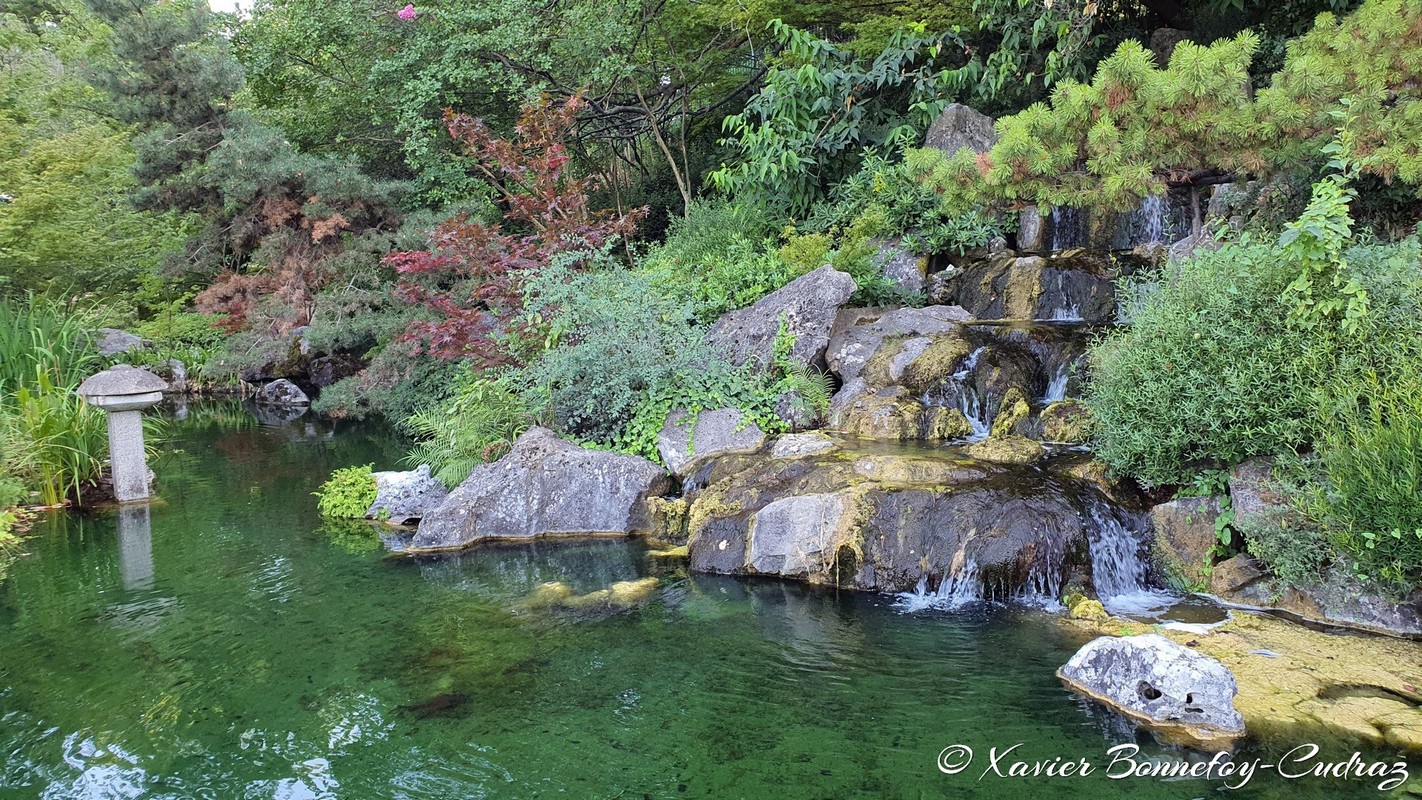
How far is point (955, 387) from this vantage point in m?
8.76

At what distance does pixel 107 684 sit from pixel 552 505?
363 centimetres

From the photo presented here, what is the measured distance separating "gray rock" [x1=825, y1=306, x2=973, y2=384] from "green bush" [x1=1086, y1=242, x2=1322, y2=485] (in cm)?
299

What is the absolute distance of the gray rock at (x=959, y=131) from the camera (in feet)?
41.7

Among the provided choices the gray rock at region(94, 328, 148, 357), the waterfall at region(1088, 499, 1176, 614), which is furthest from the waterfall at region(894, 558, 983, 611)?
the gray rock at region(94, 328, 148, 357)

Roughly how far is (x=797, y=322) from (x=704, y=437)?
1.80 meters

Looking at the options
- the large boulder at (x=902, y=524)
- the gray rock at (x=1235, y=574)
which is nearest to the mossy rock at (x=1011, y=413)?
the large boulder at (x=902, y=524)

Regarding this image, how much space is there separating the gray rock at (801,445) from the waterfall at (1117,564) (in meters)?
2.30

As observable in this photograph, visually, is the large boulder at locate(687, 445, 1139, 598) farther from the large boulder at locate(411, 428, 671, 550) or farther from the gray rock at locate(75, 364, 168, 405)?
the gray rock at locate(75, 364, 168, 405)

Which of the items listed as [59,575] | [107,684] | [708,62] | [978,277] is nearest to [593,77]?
[708,62]

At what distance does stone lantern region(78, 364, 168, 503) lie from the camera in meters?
8.96

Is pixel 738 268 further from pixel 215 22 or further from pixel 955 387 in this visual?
pixel 215 22

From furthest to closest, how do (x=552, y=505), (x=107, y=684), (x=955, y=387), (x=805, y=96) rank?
1. (x=805, y=96)
2. (x=955, y=387)
3. (x=552, y=505)
4. (x=107, y=684)

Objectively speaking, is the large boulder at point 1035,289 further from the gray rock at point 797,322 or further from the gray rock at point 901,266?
the gray rock at point 797,322

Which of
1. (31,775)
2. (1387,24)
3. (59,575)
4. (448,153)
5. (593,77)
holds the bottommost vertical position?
(31,775)
